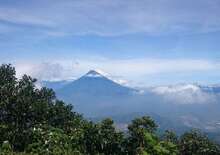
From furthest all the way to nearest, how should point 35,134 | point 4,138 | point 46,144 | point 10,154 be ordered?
point 4,138
point 35,134
point 46,144
point 10,154

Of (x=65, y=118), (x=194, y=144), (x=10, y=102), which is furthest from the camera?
(x=65, y=118)

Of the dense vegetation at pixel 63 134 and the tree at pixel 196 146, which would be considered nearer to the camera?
the dense vegetation at pixel 63 134

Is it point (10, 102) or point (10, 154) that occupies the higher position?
point (10, 102)

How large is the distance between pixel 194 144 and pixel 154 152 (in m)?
32.6

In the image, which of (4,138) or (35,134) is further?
(4,138)

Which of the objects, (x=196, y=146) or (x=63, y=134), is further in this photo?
(x=196, y=146)

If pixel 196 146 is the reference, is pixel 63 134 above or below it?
above

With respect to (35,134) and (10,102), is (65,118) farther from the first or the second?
(35,134)

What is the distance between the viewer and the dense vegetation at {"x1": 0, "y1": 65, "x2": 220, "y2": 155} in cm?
8175

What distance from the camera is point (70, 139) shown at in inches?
3575

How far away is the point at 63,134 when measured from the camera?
290 feet

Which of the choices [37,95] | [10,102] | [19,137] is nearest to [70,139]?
[19,137]

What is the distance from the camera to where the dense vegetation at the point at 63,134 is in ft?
268

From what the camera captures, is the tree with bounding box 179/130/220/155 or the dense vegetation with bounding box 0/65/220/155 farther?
the tree with bounding box 179/130/220/155
